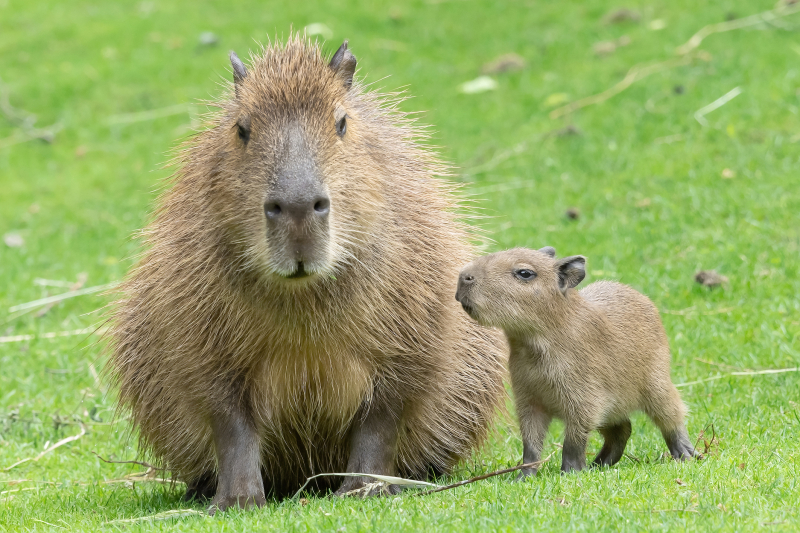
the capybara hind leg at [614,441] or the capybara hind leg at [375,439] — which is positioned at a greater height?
the capybara hind leg at [375,439]

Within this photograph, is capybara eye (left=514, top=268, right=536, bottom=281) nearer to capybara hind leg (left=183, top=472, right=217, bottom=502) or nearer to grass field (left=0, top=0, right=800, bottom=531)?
grass field (left=0, top=0, right=800, bottom=531)

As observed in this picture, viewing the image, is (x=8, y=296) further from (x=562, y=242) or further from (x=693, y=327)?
(x=693, y=327)

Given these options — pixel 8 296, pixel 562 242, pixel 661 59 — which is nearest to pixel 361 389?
pixel 562 242

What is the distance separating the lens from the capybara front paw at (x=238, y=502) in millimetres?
4406

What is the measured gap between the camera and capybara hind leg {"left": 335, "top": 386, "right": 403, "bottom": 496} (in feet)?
15.1

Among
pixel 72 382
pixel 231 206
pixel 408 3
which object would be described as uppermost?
pixel 408 3

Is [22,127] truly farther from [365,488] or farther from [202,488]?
[365,488]

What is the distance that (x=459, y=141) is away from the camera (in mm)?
11977

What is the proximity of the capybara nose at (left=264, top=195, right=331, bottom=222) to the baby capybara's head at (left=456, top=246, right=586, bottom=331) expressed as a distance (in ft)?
2.88

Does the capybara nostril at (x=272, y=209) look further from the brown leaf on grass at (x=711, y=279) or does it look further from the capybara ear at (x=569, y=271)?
the brown leaf on grass at (x=711, y=279)

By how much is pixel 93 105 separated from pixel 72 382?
821 centimetres

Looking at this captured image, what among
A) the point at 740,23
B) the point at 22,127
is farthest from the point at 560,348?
the point at 22,127

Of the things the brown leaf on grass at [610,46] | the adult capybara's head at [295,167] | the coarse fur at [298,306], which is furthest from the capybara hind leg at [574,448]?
the brown leaf on grass at [610,46]

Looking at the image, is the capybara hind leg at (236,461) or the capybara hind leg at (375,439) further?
the capybara hind leg at (375,439)
